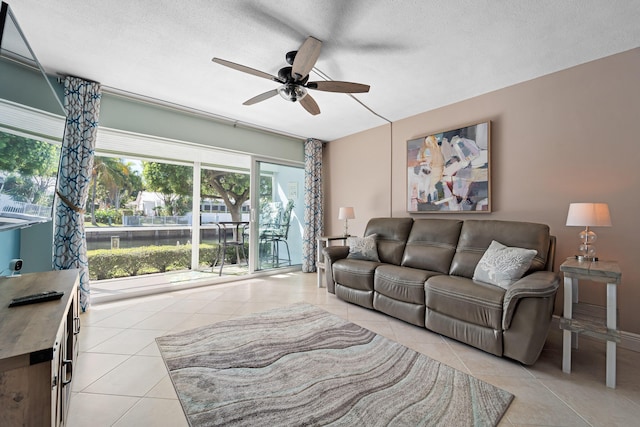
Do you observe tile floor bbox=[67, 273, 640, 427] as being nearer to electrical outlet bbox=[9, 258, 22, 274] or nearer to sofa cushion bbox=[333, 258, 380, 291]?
sofa cushion bbox=[333, 258, 380, 291]

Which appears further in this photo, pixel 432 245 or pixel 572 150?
pixel 432 245

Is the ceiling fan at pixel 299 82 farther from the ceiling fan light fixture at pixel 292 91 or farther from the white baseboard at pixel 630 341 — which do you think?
the white baseboard at pixel 630 341

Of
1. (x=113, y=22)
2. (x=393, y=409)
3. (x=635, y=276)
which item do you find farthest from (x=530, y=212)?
(x=113, y=22)

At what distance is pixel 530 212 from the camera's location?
2.74 m

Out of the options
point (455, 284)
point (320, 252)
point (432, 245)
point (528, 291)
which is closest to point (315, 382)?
point (455, 284)

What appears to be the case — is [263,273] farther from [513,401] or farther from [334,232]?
[513,401]

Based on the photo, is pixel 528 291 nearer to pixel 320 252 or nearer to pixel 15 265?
pixel 320 252

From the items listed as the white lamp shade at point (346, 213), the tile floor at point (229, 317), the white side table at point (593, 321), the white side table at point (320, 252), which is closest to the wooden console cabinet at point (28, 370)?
the tile floor at point (229, 317)

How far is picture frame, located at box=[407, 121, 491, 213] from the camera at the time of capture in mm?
3018

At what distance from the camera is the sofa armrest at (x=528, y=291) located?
5.88 feet

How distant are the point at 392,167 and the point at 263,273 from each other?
282 cm

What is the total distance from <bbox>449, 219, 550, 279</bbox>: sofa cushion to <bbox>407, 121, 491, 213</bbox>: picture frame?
0.38m

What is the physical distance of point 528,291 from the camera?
1.82 meters

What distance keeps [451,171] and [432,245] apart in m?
0.97
